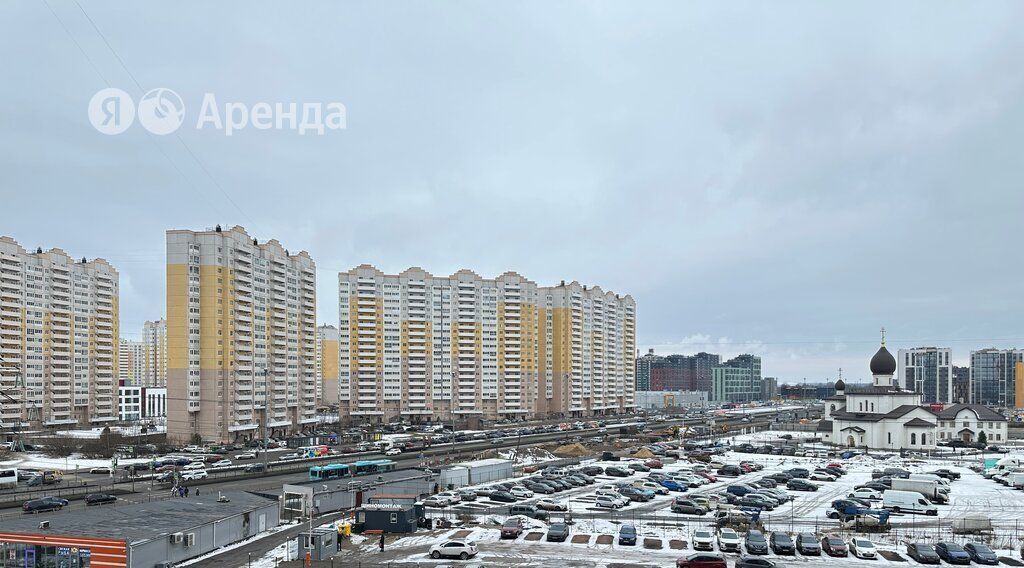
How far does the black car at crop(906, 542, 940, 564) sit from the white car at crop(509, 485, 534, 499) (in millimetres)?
23404

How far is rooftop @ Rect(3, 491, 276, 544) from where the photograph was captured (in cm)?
3147

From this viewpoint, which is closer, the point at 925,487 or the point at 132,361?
the point at 925,487

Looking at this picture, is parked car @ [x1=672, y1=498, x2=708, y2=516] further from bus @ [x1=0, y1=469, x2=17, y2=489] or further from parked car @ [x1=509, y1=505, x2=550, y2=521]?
bus @ [x1=0, y1=469, x2=17, y2=489]

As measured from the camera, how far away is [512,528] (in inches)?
1521

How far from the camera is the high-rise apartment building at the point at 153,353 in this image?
595ft

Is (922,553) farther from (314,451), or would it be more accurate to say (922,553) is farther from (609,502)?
(314,451)

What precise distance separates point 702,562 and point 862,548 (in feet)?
26.6

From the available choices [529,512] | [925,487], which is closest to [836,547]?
[529,512]

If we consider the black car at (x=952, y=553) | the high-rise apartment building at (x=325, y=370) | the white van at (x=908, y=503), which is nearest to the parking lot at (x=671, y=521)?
the white van at (x=908, y=503)

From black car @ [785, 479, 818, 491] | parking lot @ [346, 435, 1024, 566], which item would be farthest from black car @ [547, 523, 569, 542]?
black car @ [785, 479, 818, 491]

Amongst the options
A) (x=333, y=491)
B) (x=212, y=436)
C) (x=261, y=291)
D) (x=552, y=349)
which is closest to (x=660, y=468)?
(x=333, y=491)

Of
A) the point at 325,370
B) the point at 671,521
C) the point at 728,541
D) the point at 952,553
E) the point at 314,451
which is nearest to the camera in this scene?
the point at 952,553

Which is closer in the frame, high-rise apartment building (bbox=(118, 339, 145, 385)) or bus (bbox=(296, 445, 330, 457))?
bus (bbox=(296, 445, 330, 457))

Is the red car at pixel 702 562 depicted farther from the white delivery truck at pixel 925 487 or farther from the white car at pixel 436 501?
the white delivery truck at pixel 925 487
